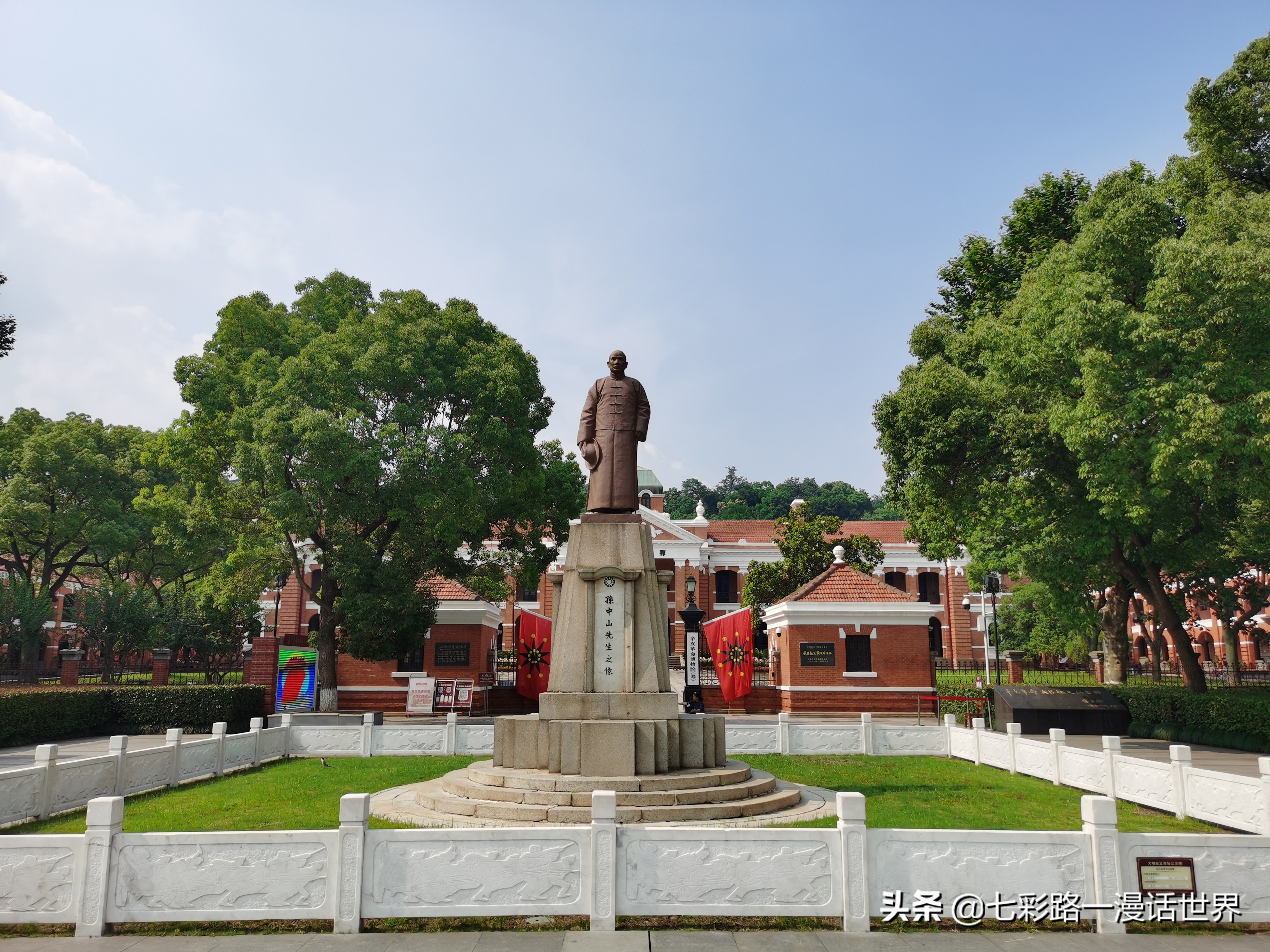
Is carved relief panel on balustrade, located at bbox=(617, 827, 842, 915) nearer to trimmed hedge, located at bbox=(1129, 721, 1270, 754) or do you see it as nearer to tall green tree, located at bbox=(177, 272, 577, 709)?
trimmed hedge, located at bbox=(1129, 721, 1270, 754)

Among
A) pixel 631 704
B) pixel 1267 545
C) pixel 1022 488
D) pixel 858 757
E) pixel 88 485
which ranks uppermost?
pixel 88 485

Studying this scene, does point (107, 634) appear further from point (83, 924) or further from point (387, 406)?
point (83, 924)

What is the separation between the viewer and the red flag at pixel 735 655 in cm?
2612

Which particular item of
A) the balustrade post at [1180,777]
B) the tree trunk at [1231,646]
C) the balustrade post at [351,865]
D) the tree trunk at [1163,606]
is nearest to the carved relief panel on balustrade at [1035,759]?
the balustrade post at [1180,777]

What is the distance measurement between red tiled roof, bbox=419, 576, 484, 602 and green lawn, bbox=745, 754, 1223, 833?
44.6 ft

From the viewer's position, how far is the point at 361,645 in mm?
23906

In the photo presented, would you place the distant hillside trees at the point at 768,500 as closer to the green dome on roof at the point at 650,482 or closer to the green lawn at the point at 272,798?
the green dome on roof at the point at 650,482

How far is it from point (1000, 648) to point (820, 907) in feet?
149

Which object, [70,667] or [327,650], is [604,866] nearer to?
[327,650]

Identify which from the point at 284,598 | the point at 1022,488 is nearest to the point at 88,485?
the point at 284,598

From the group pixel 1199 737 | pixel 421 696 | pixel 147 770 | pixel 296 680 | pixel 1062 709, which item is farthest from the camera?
pixel 296 680

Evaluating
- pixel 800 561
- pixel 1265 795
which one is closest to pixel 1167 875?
pixel 1265 795

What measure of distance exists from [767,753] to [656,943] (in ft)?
37.5

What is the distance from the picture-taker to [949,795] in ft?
40.0
